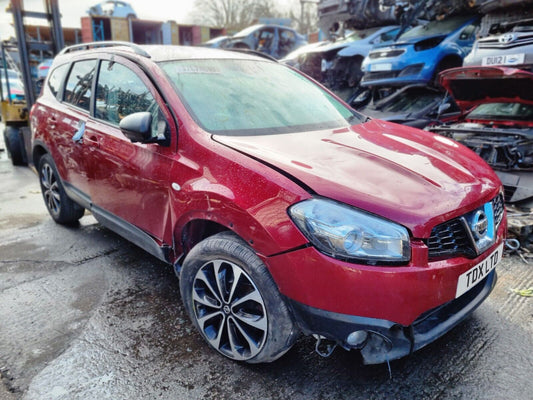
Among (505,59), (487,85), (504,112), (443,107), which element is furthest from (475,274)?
(443,107)

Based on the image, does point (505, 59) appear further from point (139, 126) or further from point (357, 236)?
point (139, 126)

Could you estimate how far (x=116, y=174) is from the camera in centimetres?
287

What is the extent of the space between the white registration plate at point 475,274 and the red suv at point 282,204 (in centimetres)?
1

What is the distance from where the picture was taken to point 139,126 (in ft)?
7.57

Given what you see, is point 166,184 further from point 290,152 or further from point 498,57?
point 498,57

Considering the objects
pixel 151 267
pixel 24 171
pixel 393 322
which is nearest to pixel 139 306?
pixel 151 267

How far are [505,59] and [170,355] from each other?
4.73 m

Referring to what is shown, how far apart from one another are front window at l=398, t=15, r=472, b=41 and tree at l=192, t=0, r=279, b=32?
33.7 meters

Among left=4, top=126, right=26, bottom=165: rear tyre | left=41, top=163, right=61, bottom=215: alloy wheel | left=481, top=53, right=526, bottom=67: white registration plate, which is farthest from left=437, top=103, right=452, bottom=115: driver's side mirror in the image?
left=4, top=126, right=26, bottom=165: rear tyre

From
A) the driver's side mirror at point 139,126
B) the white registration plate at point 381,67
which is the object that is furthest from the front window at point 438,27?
the driver's side mirror at point 139,126

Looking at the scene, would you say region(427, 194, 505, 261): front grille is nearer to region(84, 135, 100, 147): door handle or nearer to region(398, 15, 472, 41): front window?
region(84, 135, 100, 147): door handle

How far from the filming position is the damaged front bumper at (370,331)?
1746 mm

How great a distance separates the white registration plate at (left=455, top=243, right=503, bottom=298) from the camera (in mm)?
1875

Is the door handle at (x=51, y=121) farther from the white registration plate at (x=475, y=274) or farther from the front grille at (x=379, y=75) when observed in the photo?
the front grille at (x=379, y=75)
